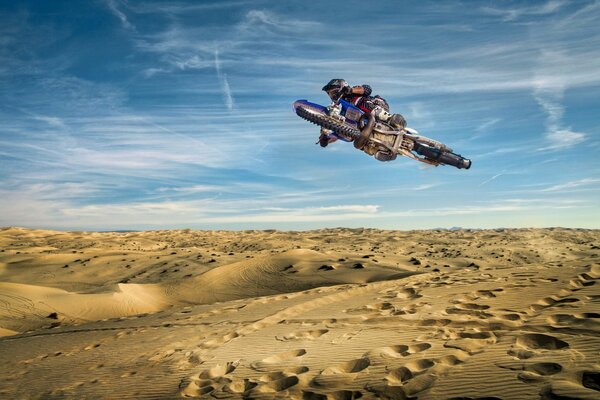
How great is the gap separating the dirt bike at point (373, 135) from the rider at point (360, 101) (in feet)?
0.60

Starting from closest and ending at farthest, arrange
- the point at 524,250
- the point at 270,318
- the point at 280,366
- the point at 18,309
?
the point at 280,366
the point at 270,318
the point at 18,309
the point at 524,250

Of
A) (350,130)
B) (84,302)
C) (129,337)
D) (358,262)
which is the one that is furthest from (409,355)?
(84,302)

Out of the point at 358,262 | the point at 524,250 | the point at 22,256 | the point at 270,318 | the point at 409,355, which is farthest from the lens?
the point at 524,250

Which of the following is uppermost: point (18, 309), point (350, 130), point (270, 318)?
point (350, 130)

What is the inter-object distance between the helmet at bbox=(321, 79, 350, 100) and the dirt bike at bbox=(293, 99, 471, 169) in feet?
0.86

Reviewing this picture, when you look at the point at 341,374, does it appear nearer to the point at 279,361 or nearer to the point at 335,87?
the point at 279,361

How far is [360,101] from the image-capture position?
12.2 metres

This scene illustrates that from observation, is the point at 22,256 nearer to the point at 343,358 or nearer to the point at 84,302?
the point at 84,302

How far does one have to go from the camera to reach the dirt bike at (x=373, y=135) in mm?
11500

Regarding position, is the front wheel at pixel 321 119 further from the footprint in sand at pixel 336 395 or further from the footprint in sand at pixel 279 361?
the footprint in sand at pixel 336 395

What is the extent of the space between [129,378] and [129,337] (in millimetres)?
2492

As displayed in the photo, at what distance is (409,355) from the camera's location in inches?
166

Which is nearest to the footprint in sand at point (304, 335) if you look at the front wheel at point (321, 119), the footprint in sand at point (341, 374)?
the footprint in sand at point (341, 374)

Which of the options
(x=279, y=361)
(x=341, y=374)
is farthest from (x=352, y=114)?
(x=341, y=374)
